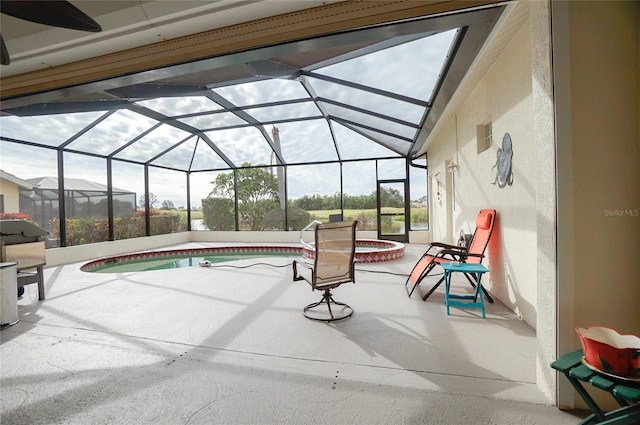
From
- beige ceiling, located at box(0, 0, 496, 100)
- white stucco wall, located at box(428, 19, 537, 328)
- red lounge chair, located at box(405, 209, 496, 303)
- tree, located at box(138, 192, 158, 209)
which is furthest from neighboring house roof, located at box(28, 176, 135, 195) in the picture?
white stucco wall, located at box(428, 19, 537, 328)

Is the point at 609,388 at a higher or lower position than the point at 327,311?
higher

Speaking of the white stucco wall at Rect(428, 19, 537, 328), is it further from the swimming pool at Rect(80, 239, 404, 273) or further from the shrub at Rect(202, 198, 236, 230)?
the shrub at Rect(202, 198, 236, 230)

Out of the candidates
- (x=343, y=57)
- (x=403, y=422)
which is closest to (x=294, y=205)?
(x=343, y=57)

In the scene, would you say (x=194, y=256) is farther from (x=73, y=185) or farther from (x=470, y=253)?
(x=470, y=253)

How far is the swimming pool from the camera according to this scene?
7.82 meters

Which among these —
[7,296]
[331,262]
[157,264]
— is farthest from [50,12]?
[157,264]

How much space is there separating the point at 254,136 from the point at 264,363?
331 inches

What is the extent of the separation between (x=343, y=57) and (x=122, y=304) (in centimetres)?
482

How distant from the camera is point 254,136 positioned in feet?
31.6

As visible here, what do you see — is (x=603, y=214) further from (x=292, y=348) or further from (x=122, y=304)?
(x=122, y=304)

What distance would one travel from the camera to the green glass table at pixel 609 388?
1.23 meters

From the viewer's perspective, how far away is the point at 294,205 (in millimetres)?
11898

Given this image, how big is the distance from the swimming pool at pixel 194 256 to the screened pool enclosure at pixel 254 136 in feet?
3.52

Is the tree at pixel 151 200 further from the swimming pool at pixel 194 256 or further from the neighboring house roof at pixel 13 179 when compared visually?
the neighboring house roof at pixel 13 179
